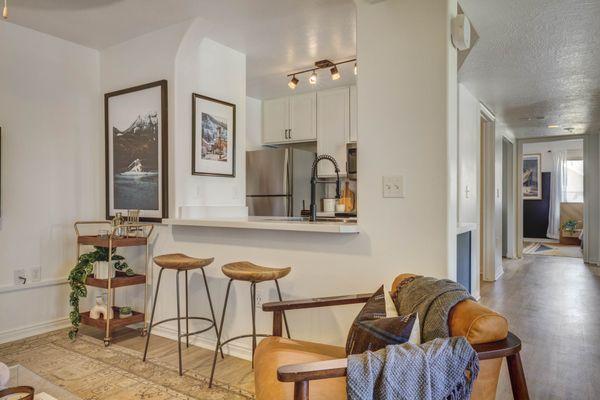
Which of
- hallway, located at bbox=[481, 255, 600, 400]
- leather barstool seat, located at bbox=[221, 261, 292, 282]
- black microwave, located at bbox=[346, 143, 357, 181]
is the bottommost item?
hallway, located at bbox=[481, 255, 600, 400]

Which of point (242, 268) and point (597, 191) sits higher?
point (597, 191)

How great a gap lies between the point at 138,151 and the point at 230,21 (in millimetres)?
1278

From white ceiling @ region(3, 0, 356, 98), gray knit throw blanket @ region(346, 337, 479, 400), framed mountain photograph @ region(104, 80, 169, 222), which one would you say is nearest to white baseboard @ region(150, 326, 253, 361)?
framed mountain photograph @ region(104, 80, 169, 222)

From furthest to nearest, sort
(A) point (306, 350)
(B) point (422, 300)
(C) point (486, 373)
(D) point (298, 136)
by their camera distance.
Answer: (D) point (298, 136) < (A) point (306, 350) < (B) point (422, 300) < (C) point (486, 373)

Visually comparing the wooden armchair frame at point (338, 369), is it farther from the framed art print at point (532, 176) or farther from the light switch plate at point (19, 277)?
the framed art print at point (532, 176)

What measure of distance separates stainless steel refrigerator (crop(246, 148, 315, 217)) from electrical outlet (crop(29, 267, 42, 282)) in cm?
220

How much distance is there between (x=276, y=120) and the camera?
5184 mm

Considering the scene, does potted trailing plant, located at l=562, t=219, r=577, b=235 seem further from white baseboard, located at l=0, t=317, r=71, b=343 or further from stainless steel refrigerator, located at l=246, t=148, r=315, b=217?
white baseboard, located at l=0, t=317, r=71, b=343

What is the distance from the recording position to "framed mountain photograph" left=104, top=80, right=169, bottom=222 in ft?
10.3

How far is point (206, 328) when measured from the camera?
2.93 m

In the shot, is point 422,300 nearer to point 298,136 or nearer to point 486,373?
point 486,373

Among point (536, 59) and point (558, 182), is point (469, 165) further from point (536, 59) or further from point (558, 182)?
point (558, 182)

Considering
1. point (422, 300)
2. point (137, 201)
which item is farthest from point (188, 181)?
point (422, 300)

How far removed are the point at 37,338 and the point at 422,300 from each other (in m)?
3.02
